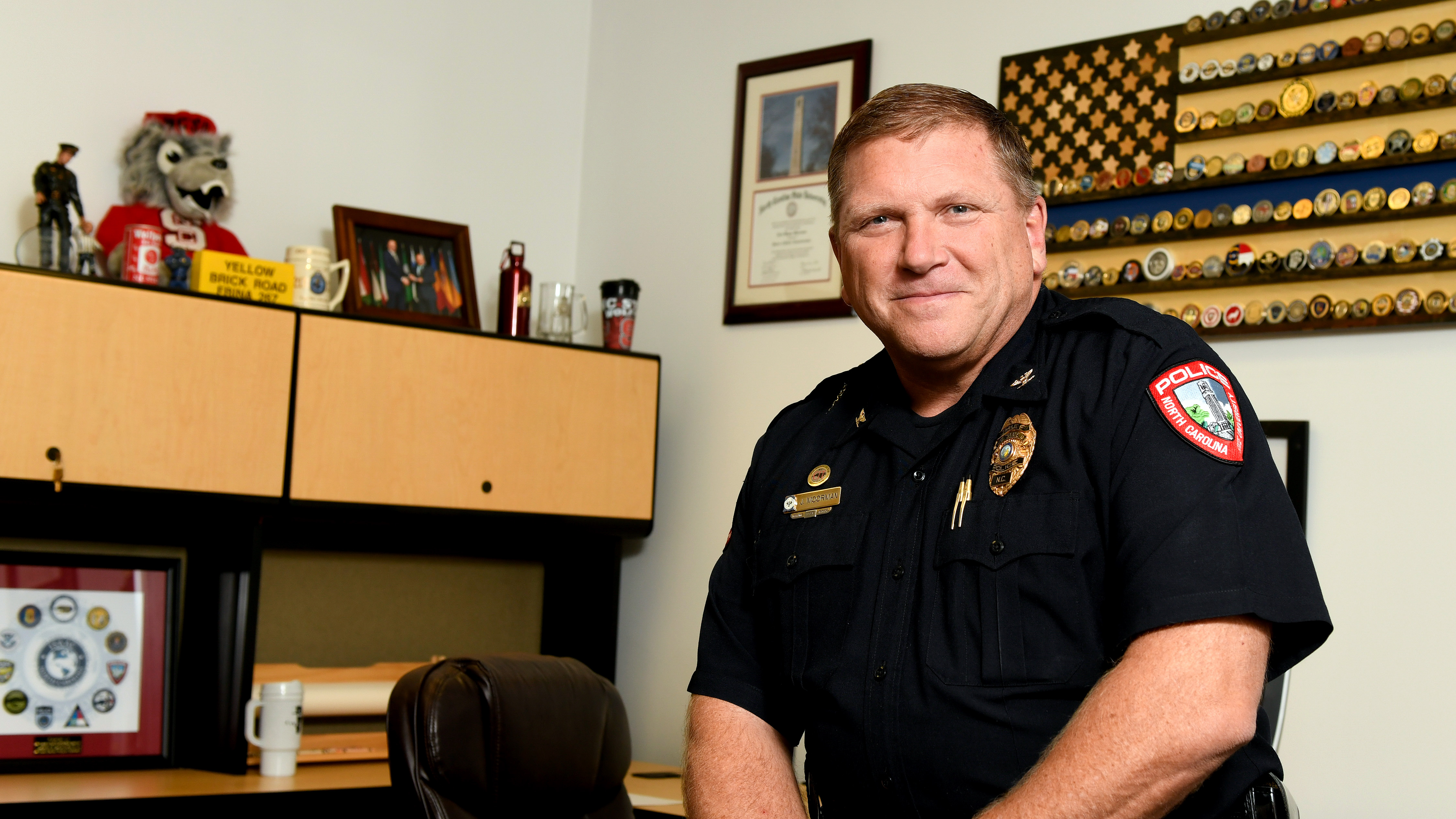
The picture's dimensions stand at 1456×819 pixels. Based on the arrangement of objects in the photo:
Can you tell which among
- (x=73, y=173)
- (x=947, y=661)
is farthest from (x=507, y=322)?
(x=947, y=661)

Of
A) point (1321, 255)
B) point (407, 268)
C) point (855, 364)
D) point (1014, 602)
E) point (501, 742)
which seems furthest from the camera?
point (407, 268)

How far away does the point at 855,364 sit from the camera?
3148mm

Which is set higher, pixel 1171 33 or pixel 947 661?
pixel 1171 33

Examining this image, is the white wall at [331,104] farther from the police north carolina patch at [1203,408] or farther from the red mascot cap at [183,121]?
the police north carolina patch at [1203,408]

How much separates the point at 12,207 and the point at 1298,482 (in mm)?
2641

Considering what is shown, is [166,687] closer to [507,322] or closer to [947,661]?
[507,322]

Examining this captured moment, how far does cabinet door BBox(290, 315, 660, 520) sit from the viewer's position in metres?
2.84

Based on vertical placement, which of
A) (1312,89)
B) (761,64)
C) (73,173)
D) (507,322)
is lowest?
(507,322)

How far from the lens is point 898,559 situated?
140 centimetres

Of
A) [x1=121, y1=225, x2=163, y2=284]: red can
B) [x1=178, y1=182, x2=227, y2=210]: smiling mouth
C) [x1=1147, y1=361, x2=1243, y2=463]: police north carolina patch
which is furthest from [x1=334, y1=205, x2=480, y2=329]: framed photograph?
[x1=1147, y1=361, x2=1243, y2=463]: police north carolina patch

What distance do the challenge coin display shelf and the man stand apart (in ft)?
3.79

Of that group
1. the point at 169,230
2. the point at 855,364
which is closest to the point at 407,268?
the point at 169,230

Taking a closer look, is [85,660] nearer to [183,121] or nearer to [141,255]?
[141,255]

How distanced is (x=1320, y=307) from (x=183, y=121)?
7.84ft
